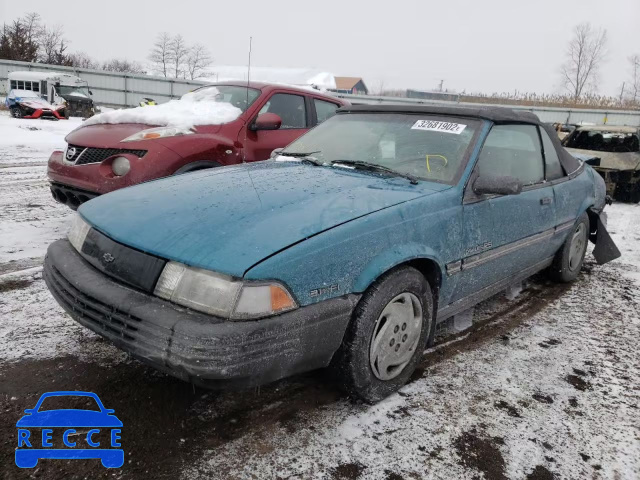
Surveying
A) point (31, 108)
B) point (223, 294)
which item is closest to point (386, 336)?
point (223, 294)

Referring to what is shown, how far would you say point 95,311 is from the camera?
2.08 meters

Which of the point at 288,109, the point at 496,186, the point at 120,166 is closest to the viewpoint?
the point at 496,186

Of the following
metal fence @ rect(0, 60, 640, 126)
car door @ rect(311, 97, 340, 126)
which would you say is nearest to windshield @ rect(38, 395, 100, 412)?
car door @ rect(311, 97, 340, 126)

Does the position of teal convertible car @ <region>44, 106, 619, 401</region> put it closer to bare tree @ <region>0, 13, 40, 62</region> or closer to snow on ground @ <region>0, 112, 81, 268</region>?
snow on ground @ <region>0, 112, 81, 268</region>

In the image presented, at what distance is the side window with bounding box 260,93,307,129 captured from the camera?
5.33 meters

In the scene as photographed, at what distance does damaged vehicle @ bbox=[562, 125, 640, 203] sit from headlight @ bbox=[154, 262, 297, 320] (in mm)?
7943

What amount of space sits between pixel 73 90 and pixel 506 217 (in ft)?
87.1

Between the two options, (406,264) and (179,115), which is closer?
(406,264)

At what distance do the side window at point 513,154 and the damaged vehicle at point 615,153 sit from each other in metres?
5.37

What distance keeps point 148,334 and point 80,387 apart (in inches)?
32.7

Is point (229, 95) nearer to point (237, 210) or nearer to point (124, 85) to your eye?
point (237, 210)

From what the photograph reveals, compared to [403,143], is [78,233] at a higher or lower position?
lower

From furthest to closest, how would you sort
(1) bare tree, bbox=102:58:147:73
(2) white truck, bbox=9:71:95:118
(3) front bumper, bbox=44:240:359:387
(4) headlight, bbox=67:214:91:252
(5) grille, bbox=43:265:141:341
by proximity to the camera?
(1) bare tree, bbox=102:58:147:73 → (2) white truck, bbox=9:71:95:118 → (4) headlight, bbox=67:214:91:252 → (5) grille, bbox=43:265:141:341 → (3) front bumper, bbox=44:240:359:387

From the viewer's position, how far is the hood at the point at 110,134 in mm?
4242
